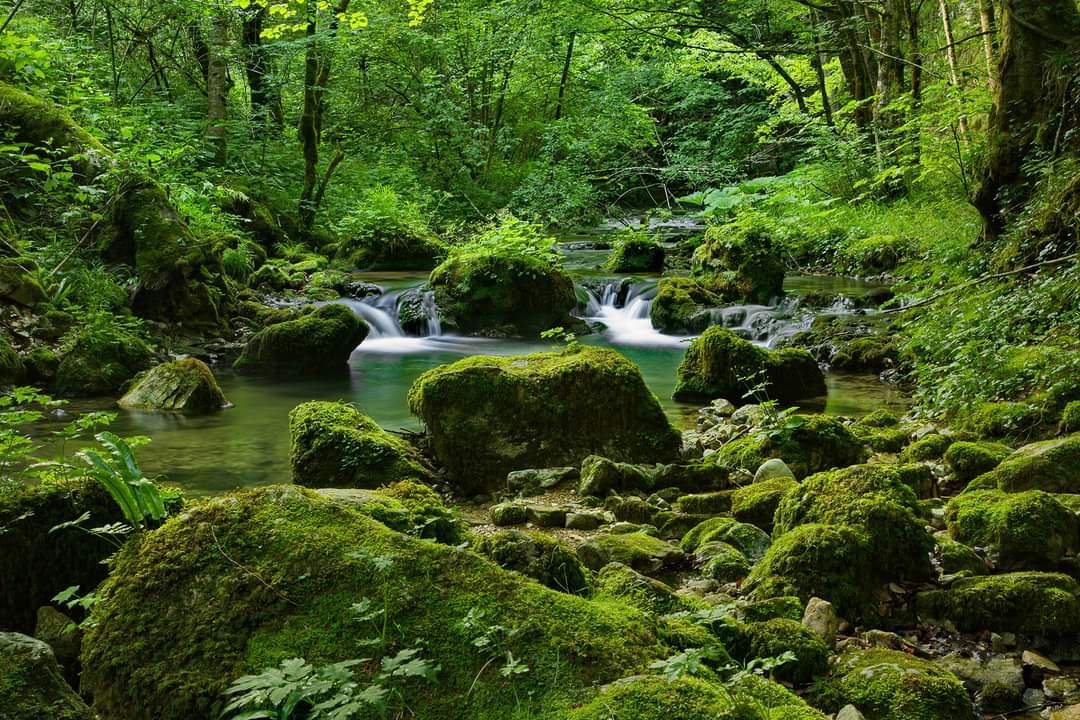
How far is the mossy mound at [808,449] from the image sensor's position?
564 centimetres

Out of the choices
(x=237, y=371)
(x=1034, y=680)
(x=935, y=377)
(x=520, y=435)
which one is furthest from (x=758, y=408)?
(x=237, y=371)

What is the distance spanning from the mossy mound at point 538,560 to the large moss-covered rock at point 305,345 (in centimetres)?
876

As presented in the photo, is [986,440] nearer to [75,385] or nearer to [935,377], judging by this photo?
[935,377]

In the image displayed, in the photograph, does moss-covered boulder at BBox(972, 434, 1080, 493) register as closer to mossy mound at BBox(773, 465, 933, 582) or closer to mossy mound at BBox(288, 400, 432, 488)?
mossy mound at BBox(773, 465, 933, 582)

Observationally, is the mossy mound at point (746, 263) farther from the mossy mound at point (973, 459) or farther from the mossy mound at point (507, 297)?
the mossy mound at point (973, 459)

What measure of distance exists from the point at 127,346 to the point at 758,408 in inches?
299

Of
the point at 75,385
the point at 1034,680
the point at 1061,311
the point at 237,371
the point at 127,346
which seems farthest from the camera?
the point at 237,371

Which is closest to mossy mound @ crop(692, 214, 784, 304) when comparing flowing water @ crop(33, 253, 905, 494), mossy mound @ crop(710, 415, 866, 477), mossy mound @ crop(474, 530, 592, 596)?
flowing water @ crop(33, 253, 905, 494)

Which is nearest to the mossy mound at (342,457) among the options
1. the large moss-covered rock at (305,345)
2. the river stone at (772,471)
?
the river stone at (772,471)

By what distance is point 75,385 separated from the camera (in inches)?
371

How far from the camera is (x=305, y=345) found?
11234 mm

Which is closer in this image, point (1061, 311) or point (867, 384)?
point (1061, 311)

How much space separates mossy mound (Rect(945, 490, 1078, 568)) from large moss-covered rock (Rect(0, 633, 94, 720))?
3570mm

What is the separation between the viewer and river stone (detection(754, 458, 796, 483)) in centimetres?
525
